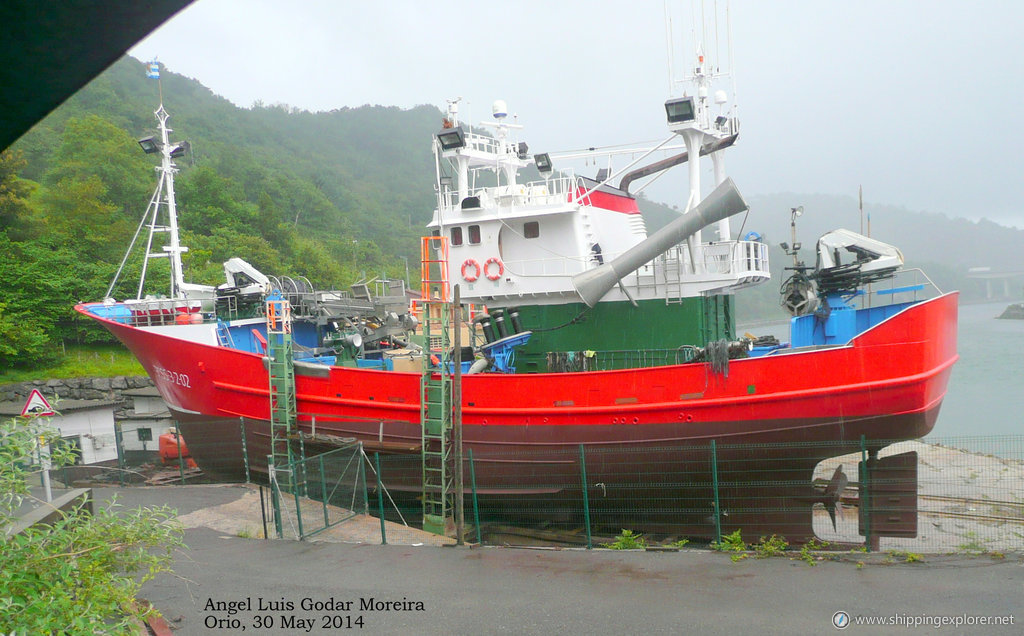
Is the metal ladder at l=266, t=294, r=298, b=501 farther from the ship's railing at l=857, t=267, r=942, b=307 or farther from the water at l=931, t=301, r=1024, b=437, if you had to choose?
the water at l=931, t=301, r=1024, b=437

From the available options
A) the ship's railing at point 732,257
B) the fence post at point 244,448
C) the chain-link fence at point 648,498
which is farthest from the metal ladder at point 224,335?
the ship's railing at point 732,257

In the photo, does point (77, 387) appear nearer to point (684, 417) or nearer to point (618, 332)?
point (618, 332)

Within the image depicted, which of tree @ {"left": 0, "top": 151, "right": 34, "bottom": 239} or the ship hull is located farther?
tree @ {"left": 0, "top": 151, "right": 34, "bottom": 239}

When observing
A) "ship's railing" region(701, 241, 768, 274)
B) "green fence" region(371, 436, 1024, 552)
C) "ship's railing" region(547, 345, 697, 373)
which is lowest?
"green fence" region(371, 436, 1024, 552)

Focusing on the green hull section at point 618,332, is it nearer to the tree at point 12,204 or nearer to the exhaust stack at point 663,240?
the exhaust stack at point 663,240

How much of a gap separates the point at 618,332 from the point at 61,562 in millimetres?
9621

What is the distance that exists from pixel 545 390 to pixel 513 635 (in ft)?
18.2

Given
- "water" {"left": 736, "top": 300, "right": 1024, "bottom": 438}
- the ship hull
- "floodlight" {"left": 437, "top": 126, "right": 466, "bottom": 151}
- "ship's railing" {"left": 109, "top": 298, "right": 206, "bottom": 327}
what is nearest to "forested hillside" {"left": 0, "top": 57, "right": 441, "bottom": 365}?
"ship's railing" {"left": 109, "top": 298, "right": 206, "bottom": 327}

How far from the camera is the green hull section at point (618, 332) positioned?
1169 cm

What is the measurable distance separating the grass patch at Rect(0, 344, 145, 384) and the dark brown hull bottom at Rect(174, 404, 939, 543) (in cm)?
1406

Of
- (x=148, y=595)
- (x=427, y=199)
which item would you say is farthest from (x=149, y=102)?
(x=148, y=595)

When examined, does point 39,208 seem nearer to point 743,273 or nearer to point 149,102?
point 743,273

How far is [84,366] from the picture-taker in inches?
875

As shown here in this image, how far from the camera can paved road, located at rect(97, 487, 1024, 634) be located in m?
5.92
